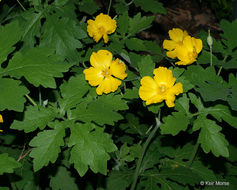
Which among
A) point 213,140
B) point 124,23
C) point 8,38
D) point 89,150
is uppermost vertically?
point 8,38

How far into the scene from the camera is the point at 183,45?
1521mm

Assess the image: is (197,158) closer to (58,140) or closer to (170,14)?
(58,140)

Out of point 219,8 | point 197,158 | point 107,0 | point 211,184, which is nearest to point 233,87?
point 197,158

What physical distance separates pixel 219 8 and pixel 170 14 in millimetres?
656

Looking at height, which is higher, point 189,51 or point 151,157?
point 189,51

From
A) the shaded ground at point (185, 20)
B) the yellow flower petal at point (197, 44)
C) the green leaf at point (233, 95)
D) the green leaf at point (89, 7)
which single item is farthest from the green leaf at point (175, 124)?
the shaded ground at point (185, 20)

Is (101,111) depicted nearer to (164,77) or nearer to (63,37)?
(164,77)

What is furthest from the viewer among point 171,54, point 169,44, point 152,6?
point 152,6

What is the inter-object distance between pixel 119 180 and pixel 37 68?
0.81 meters

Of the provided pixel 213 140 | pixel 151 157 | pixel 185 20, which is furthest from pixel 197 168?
pixel 185 20

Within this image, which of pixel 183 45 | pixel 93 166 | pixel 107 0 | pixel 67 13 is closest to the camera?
pixel 93 166

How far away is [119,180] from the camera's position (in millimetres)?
1659

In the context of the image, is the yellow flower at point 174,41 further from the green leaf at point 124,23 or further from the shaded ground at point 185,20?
the shaded ground at point 185,20

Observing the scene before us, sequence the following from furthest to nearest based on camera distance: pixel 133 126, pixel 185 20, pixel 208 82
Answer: pixel 185 20 < pixel 133 126 < pixel 208 82
